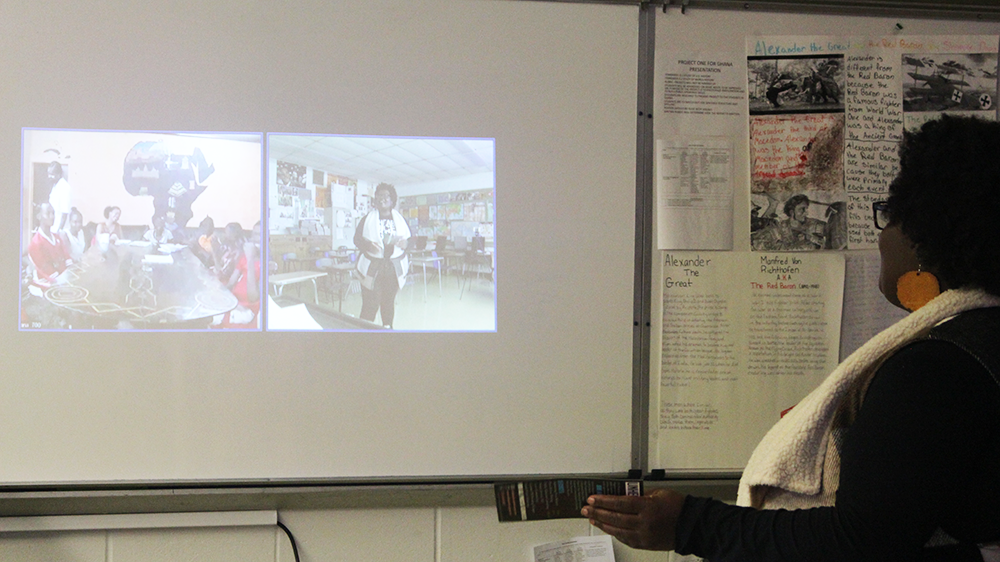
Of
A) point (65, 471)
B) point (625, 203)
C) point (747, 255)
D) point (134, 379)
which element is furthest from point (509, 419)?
point (65, 471)

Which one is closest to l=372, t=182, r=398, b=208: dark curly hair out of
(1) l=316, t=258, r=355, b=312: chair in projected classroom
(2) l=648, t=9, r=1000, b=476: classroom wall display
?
(1) l=316, t=258, r=355, b=312: chair in projected classroom

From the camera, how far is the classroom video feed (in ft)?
4.95

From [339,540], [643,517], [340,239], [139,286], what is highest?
[340,239]

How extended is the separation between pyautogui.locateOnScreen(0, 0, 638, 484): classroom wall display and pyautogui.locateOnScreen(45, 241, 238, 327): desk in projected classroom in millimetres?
35

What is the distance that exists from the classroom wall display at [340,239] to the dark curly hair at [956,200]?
80cm

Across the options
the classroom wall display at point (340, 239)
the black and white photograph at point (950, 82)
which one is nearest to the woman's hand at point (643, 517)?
the classroom wall display at point (340, 239)

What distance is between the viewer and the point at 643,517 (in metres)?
0.99

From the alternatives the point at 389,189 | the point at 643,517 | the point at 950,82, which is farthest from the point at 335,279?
the point at 950,82

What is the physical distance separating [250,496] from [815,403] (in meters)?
1.21

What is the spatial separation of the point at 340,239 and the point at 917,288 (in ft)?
3.78

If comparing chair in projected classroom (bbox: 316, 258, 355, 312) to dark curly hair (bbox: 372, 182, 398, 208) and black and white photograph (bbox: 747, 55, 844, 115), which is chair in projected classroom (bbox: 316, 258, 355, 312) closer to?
dark curly hair (bbox: 372, 182, 398, 208)

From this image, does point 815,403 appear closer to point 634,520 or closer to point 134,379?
point 634,520

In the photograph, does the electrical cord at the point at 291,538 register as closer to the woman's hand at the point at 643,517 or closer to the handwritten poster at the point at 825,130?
the woman's hand at the point at 643,517

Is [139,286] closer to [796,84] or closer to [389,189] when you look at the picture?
[389,189]
